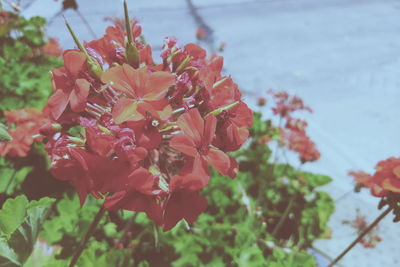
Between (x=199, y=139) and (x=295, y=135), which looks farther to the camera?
(x=295, y=135)

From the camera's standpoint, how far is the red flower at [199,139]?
2.32 ft

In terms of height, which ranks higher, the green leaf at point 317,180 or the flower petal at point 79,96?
the flower petal at point 79,96

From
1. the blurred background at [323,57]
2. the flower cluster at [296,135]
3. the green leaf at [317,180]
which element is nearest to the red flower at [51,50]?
the blurred background at [323,57]

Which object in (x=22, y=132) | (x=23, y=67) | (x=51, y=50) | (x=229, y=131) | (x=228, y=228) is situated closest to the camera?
(x=229, y=131)

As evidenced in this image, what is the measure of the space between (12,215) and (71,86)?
1.02 ft

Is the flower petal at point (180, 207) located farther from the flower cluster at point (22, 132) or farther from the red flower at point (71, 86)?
the flower cluster at point (22, 132)

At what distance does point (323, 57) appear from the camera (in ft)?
14.8

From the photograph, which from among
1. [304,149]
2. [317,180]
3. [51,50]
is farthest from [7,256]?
[51,50]

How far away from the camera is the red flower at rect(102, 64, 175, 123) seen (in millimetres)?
693

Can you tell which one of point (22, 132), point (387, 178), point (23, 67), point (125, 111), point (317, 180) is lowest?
point (317, 180)

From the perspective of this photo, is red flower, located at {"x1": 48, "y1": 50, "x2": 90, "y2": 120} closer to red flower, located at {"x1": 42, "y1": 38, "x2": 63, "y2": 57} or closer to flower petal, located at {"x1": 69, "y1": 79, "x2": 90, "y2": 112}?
flower petal, located at {"x1": 69, "y1": 79, "x2": 90, "y2": 112}

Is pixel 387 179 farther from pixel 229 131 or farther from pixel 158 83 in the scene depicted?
pixel 158 83

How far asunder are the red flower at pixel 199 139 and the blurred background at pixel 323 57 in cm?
115

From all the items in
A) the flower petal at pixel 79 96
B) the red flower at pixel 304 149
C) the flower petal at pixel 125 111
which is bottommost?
the red flower at pixel 304 149
